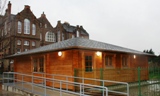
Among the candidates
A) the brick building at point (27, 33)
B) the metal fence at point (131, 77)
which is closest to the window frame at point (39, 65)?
the metal fence at point (131, 77)

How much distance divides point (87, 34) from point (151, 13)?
26.9 metres

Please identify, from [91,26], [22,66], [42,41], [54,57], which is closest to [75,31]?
[42,41]

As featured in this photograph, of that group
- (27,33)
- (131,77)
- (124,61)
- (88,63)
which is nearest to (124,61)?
(124,61)

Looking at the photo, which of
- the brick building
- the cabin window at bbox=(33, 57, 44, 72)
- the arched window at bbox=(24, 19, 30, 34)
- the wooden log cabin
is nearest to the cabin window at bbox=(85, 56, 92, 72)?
the wooden log cabin

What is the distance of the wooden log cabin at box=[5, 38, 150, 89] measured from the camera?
12.1m

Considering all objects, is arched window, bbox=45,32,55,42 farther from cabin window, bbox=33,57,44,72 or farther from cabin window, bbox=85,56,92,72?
cabin window, bbox=85,56,92,72

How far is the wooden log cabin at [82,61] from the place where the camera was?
12.1 metres

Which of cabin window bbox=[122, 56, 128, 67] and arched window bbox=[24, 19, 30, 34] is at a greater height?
arched window bbox=[24, 19, 30, 34]

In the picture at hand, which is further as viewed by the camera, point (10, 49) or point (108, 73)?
point (10, 49)

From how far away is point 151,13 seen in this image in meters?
30.6

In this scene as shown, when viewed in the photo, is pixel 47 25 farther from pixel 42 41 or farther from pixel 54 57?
pixel 54 57

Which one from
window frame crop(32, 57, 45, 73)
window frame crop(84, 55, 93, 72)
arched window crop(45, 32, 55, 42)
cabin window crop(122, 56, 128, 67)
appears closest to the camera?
window frame crop(84, 55, 93, 72)

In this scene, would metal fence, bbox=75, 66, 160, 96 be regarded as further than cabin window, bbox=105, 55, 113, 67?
No

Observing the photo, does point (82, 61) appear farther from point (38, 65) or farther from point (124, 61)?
point (124, 61)
